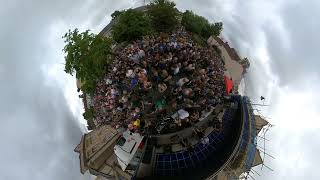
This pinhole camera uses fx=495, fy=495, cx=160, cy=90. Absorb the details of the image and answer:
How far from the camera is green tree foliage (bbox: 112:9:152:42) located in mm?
34062

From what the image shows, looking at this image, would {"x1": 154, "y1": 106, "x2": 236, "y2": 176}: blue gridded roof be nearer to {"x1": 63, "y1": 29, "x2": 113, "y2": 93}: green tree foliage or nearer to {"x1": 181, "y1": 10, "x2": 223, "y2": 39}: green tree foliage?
{"x1": 63, "y1": 29, "x2": 113, "y2": 93}: green tree foliage

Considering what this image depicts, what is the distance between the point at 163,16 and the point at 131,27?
2.43 meters

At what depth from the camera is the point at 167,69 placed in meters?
27.8

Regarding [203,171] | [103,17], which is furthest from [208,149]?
[103,17]

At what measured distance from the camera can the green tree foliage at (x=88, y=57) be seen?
33562 mm

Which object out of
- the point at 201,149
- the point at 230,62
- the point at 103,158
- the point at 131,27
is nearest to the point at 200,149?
the point at 201,149

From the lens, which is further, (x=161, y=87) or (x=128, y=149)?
(x=128, y=149)

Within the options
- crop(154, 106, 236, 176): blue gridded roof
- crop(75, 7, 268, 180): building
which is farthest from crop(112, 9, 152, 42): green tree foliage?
crop(154, 106, 236, 176): blue gridded roof

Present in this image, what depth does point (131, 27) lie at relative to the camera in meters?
34.1

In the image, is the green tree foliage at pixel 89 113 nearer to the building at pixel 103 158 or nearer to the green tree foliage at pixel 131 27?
the building at pixel 103 158

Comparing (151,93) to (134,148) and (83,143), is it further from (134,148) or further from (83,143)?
(83,143)

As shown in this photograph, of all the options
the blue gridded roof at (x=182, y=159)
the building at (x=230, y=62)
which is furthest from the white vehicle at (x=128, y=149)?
the building at (x=230, y=62)

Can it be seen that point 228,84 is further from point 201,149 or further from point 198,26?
point 198,26

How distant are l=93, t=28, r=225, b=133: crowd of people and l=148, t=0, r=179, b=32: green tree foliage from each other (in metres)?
3.82
